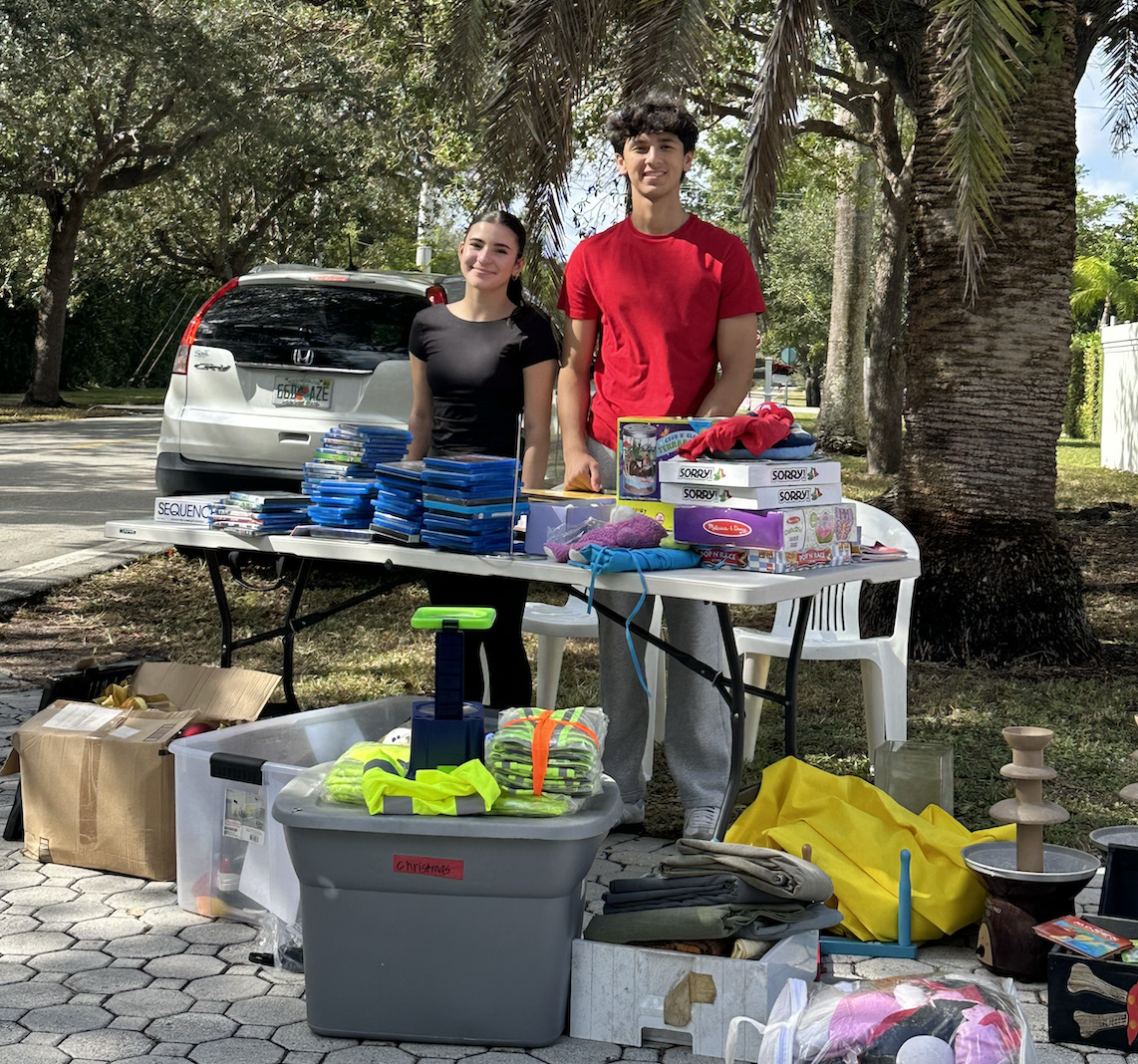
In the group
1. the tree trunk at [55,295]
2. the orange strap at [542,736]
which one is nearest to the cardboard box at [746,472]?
the orange strap at [542,736]

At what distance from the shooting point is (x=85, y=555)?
1019cm

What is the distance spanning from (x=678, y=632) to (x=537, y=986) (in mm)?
1485

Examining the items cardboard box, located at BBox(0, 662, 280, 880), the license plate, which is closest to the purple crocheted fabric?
cardboard box, located at BBox(0, 662, 280, 880)

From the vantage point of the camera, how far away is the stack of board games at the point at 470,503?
4121 millimetres

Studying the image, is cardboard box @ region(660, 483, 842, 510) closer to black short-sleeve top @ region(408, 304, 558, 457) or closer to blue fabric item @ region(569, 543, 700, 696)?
blue fabric item @ region(569, 543, 700, 696)

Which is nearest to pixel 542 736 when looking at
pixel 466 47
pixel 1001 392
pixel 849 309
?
pixel 1001 392

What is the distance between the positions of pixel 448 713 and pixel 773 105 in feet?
15.2

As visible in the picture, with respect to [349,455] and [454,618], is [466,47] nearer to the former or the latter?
[349,455]

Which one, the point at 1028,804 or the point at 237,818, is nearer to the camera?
the point at 1028,804

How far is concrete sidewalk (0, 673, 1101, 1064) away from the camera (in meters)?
3.17

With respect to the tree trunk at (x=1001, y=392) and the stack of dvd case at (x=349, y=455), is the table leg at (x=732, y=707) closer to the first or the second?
the stack of dvd case at (x=349, y=455)

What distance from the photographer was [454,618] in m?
3.26

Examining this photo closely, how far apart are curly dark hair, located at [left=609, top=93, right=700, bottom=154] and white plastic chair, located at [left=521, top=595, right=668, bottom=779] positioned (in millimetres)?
1806

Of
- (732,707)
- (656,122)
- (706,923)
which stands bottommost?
(706,923)
